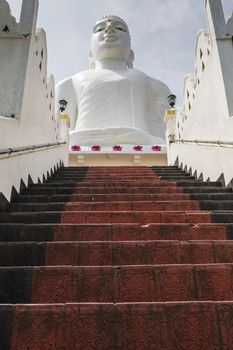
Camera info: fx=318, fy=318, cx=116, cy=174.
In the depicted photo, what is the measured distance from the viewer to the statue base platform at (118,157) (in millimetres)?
9812

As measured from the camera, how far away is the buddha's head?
1340cm

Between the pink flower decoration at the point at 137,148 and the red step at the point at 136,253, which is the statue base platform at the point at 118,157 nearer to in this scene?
the pink flower decoration at the point at 137,148

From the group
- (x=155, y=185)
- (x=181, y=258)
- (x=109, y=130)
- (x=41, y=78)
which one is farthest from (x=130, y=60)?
(x=181, y=258)

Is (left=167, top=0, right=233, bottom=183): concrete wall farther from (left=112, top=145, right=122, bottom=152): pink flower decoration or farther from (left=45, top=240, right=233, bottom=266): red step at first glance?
(left=112, top=145, right=122, bottom=152): pink flower decoration

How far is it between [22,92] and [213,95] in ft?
8.72

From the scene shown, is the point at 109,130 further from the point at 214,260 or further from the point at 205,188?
the point at 214,260

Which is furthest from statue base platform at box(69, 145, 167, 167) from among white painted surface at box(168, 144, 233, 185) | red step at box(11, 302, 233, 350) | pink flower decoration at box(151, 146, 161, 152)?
red step at box(11, 302, 233, 350)

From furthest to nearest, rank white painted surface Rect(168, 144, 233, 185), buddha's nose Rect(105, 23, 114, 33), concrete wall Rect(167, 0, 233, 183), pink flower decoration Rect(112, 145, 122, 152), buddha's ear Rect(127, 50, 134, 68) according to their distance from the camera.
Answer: buddha's ear Rect(127, 50, 134, 68)
buddha's nose Rect(105, 23, 114, 33)
pink flower decoration Rect(112, 145, 122, 152)
concrete wall Rect(167, 0, 233, 183)
white painted surface Rect(168, 144, 233, 185)

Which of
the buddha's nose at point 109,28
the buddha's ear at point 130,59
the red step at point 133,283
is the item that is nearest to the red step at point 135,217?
the red step at point 133,283

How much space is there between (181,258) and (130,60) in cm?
1404

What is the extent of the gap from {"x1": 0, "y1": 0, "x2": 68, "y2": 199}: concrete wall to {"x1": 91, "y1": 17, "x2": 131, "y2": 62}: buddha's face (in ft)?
28.4

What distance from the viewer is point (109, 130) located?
10.9 m

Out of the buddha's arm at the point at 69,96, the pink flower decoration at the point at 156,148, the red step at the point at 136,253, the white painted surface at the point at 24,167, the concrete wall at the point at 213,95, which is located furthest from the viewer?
the buddha's arm at the point at 69,96

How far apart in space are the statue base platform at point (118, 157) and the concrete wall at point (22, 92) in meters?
4.38
